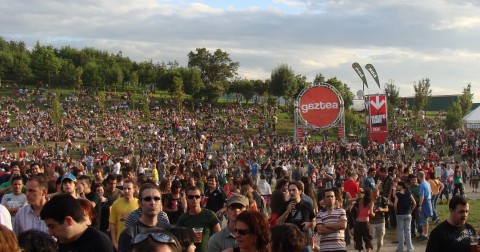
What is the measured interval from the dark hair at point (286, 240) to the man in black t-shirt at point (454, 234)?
1.96m

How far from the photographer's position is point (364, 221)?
11148 millimetres

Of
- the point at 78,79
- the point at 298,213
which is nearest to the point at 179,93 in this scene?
the point at 78,79

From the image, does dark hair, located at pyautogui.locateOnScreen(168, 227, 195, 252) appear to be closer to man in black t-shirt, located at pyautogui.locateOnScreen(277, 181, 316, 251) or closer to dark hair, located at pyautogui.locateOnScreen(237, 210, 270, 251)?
dark hair, located at pyautogui.locateOnScreen(237, 210, 270, 251)

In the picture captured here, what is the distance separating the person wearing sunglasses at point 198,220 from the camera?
6605mm

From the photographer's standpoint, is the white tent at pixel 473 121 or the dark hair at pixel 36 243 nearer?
the dark hair at pixel 36 243

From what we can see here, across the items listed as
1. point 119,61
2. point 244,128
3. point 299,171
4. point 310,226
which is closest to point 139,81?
point 119,61

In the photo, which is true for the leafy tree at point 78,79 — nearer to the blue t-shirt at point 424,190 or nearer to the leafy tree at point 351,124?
the leafy tree at point 351,124

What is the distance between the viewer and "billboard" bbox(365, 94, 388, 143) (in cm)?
4678

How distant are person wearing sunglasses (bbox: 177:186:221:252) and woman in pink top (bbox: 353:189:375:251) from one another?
16.5ft

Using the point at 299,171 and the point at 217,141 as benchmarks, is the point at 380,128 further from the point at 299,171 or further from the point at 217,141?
the point at 299,171

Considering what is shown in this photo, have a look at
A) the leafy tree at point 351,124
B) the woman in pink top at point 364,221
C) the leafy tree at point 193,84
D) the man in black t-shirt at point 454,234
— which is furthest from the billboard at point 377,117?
the man in black t-shirt at point 454,234

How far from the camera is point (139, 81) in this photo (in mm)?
83438

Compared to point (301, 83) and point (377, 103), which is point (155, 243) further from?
point (301, 83)

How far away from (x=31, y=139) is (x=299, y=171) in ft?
112
